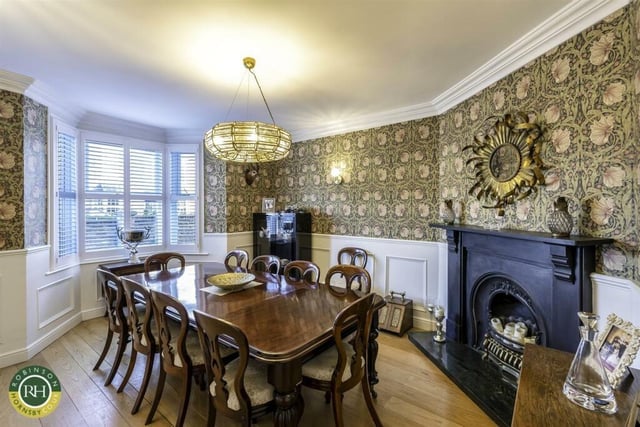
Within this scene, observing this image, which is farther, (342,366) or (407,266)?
(407,266)

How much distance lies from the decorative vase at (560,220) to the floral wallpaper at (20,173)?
4.40 meters

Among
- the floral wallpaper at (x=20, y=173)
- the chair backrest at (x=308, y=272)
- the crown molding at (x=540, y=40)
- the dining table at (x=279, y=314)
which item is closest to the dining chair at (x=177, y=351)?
the dining table at (x=279, y=314)

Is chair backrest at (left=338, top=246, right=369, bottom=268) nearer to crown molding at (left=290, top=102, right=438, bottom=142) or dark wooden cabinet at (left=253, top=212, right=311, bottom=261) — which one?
dark wooden cabinet at (left=253, top=212, right=311, bottom=261)

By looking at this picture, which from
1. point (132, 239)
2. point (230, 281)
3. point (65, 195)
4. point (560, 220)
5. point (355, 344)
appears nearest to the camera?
point (355, 344)

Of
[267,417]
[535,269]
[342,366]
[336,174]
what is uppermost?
[336,174]

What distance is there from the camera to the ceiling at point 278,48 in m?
1.72

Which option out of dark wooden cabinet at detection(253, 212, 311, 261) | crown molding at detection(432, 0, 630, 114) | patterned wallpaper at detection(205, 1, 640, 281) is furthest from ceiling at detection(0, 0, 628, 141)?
dark wooden cabinet at detection(253, 212, 311, 261)

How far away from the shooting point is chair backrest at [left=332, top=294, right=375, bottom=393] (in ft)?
4.97

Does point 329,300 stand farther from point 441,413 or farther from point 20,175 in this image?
point 20,175

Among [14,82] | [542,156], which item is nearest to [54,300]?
[14,82]

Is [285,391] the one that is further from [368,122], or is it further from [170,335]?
[368,122]

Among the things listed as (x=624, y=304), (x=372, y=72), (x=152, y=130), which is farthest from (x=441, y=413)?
(x=152, y=130)

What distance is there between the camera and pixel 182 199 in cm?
439

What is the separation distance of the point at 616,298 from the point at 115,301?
11.4 ft
